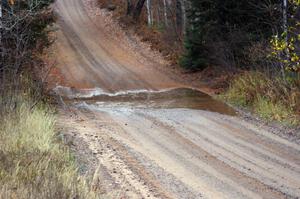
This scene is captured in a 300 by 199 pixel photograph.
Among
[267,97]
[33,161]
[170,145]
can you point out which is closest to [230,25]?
[267,97]

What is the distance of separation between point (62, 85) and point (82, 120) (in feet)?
25.3

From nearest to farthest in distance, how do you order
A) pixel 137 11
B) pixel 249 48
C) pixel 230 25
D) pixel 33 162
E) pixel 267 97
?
pixel 33 162
pixel 267 97
pixel 249 48
pixel 230 25
pixel 137 11

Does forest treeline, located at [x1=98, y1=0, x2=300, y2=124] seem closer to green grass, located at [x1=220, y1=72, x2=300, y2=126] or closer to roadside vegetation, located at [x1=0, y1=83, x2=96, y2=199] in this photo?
green grass, located at [x1=220, y1=72, x2=300, y2=126]

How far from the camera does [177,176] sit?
7852 millimetres

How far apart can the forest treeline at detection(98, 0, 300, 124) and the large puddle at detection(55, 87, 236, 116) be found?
864 millimetres

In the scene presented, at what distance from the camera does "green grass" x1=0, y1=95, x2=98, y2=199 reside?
5.19 m

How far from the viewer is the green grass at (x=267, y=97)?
39.9ft

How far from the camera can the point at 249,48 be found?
16.3m

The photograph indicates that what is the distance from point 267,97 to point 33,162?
8.70 metres

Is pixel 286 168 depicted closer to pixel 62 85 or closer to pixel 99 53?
pixel 62 85

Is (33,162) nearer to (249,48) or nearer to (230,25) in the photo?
(249,48)

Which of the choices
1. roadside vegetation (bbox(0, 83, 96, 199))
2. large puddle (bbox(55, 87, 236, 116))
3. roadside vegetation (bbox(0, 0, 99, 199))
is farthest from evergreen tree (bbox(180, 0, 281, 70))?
roadside vegetation (bbox(0, 83, 96, 199))

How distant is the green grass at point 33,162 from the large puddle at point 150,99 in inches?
231


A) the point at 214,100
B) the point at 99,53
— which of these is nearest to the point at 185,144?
the point at 214,100
